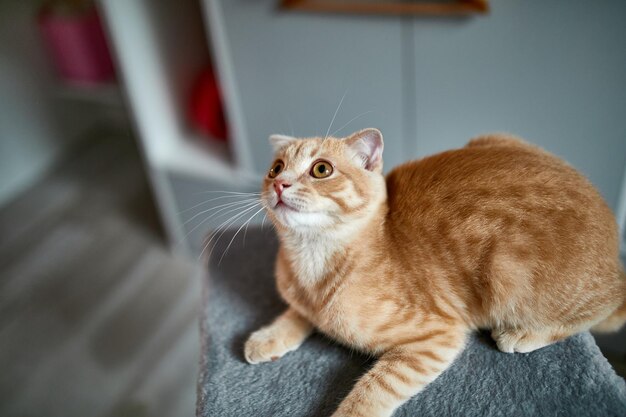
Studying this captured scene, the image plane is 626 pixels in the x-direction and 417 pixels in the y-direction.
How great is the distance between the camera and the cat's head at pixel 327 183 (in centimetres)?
79

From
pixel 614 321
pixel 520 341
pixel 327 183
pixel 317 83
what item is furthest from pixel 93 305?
pixel 614 321

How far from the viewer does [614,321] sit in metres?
0.84

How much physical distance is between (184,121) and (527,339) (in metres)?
1.55

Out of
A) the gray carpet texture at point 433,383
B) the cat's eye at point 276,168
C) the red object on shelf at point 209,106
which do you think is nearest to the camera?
the gray carpet texture at point 433,383

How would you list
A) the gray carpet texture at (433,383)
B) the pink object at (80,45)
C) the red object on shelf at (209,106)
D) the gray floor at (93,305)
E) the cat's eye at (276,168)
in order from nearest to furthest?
the gray carpet texture at (433,383) → the cat's eye at (276,168) → the gray floor at (93,305) → the red object on shelf at (209,106) → the pink object at (80,45)

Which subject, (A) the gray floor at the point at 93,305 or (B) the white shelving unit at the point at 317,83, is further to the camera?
(A) the gray floor at the point at 93,305

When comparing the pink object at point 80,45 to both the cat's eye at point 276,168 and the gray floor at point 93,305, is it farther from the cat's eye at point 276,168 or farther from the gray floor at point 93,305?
the cat's eye at point 276,168

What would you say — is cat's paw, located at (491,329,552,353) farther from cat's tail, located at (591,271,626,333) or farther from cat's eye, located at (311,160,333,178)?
cat's eye, located at (311,160,333,178)

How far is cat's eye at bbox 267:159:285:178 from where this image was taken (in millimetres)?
866

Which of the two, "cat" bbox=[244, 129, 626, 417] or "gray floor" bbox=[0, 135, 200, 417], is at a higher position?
"cat" bbox=[244, 129, 626, 417]

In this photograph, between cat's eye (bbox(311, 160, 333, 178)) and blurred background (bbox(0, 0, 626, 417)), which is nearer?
cat's eye (bbox(311, 160, 333, 178))

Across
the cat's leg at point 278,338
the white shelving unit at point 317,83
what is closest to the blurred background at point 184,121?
the white shelving unit at point 317,83

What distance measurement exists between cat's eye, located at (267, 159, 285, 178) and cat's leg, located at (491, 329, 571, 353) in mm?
472

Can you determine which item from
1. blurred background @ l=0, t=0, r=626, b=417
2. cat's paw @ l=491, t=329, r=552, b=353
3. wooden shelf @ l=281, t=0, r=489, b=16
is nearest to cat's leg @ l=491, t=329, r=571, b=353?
cat's paw @ l=491, t=329, r=552, b=353
